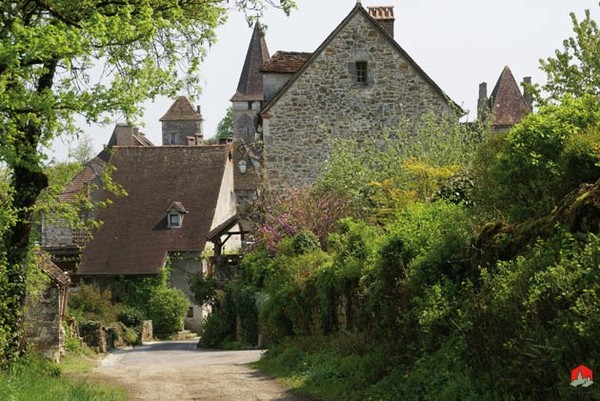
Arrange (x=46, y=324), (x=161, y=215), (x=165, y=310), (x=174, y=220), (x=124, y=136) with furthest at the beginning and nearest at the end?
1. (x=124, y=136)
2. (x=161, y=215)
3. (x=174, y=220)
4. (x=165, y=310)
5. (x=46, y=324)

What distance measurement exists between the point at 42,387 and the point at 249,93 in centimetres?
9558

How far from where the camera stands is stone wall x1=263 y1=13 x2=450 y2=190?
33.4 m

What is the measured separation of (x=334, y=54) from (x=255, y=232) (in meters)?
7.00

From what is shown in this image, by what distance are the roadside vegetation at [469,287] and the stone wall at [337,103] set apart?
1083cm

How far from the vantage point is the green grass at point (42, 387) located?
12092mm

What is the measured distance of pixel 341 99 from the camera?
33.6 meters

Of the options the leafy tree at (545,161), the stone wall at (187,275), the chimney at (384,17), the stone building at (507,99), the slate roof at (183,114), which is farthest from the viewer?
the slate roof at (183,114)

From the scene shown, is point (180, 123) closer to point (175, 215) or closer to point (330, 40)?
point (175, 215)

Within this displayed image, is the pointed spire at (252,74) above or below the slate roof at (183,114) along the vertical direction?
above

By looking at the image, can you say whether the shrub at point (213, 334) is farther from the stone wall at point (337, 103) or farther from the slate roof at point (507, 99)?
the slate roof at point (507, 99)

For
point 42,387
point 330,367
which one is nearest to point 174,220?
point 330,367

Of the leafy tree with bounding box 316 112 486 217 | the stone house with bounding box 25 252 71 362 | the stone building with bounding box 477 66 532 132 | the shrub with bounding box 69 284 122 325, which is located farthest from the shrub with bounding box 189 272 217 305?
the stone building with bounding box 477 66 532 132
